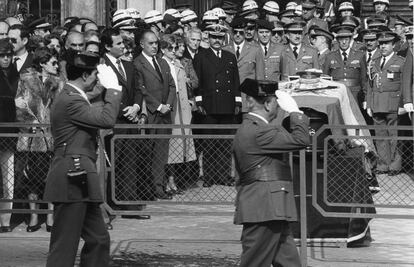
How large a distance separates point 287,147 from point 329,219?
3.11 m

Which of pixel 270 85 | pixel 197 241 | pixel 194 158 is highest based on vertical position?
pixel 270 85

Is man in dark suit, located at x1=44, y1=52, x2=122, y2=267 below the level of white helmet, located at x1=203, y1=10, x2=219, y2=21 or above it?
below

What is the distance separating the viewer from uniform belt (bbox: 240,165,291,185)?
936 centimetres

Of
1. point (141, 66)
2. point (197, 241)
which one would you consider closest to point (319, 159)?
point (197, 241)

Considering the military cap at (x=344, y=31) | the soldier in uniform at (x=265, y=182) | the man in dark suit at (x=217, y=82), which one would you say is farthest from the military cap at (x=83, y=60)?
the military cap at (x=344, y=31)

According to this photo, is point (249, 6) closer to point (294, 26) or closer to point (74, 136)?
point (294, 26)

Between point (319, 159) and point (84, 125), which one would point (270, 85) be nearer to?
point (84, 125)

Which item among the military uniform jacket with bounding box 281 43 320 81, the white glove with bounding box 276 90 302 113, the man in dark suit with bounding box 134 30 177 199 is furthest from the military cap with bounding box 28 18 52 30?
the white glove with bounding box 276 90 302 113

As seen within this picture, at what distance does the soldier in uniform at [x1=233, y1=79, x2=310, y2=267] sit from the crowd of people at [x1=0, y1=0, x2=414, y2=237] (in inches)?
63.9

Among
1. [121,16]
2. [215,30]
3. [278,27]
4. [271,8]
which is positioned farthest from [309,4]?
[121,16]

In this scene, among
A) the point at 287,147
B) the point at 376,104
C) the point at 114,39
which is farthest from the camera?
the point at 376,104

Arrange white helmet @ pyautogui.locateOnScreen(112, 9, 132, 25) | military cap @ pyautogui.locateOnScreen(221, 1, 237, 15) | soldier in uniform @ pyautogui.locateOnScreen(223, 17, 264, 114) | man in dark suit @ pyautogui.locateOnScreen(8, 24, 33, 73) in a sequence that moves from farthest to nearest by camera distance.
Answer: military cap @ pyautogui.locateOnScreen(221, 1, 237, 15)
soldier in uniform @ pyautogui.locateOnScreen(223, 17, 264, 114)
white helmet @ pyautogui.locateOnScreen(112, 9, 132, 25)
man in dark suit @ pyautogui.locateOnScreen(8, 24, 33, 73)

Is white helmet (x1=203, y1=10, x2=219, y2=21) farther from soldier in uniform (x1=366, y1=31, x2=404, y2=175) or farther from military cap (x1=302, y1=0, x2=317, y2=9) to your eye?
military cap (x1=302, y1=0, x2=317, y2=9)

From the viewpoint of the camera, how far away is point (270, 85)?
9375mm
